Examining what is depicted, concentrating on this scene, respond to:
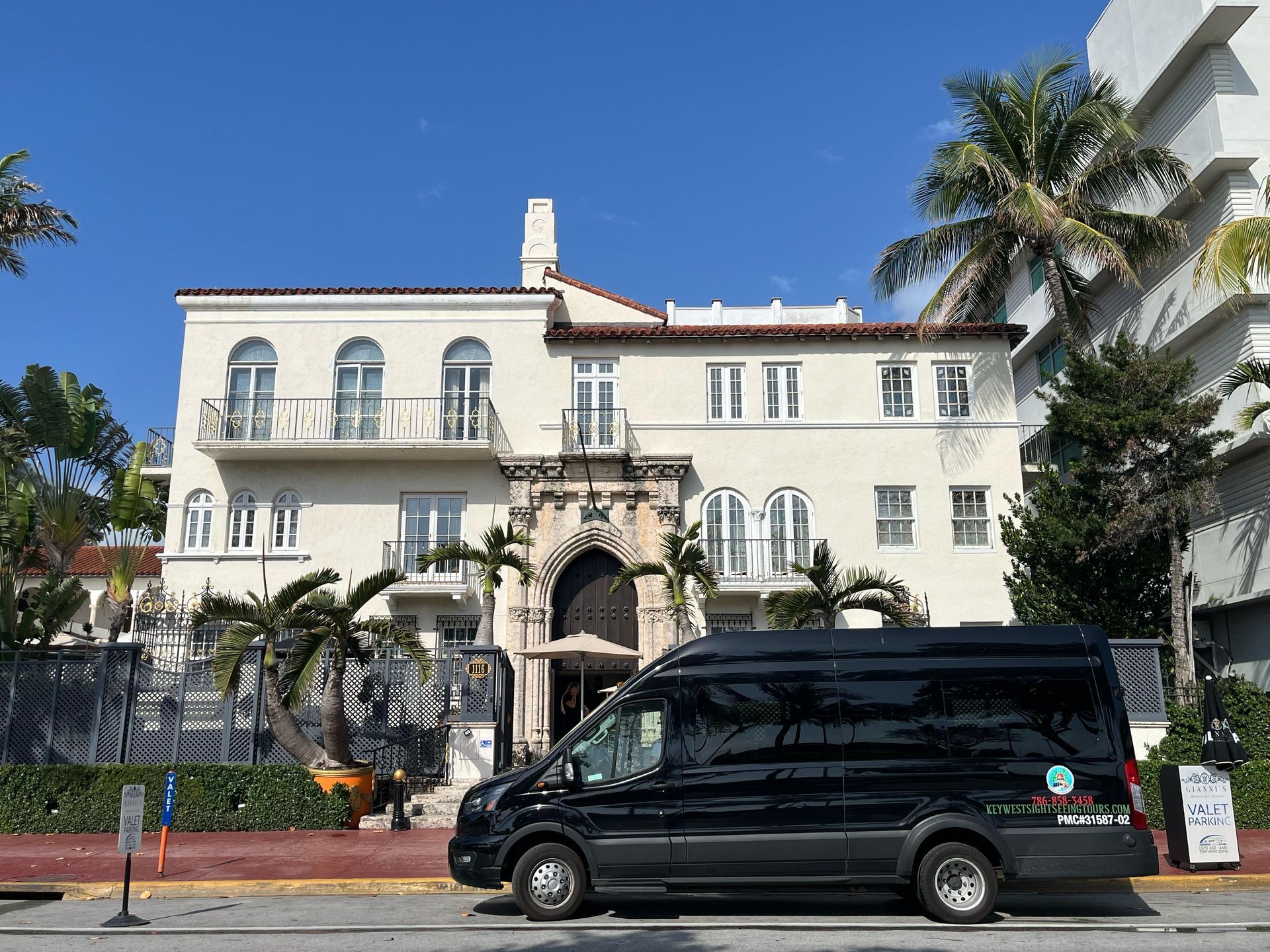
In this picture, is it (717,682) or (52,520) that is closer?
(717,682)

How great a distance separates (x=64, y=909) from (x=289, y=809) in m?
4.69

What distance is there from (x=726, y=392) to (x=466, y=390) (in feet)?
20.0

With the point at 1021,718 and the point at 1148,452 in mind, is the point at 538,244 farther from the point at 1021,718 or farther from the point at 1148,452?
the point at 1021,718

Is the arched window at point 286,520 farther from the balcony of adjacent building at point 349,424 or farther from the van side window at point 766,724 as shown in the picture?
the van side window at point 766,724

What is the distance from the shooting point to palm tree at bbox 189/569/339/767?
1413 cm

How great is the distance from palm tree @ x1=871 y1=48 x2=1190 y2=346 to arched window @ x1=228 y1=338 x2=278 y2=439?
14984 millimetres

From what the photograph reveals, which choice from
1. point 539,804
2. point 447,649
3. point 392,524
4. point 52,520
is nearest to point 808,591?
point 447,649

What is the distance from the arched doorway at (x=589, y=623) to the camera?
21.5 meters

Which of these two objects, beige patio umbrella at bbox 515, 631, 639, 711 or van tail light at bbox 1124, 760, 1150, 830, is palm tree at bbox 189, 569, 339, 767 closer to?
beige patio umbrella at bbox 515, 631, 639, 711

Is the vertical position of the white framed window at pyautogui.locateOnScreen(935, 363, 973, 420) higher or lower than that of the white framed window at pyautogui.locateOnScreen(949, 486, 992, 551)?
higher

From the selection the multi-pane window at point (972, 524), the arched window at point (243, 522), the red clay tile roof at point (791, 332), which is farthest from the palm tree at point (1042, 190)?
the arched window at point (243, 522)

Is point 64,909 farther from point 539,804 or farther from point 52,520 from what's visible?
point 52,520

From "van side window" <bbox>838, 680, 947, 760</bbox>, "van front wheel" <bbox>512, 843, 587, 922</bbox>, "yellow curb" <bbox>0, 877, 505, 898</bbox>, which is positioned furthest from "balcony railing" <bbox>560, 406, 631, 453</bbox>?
"van front wheel" <bbox>512, 843, 587, 922</bbox>

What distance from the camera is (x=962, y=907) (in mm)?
8648
